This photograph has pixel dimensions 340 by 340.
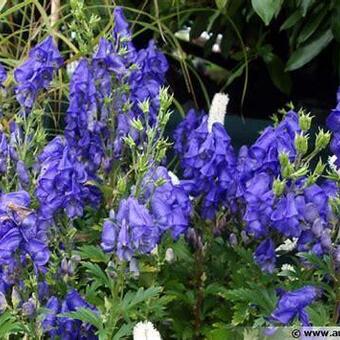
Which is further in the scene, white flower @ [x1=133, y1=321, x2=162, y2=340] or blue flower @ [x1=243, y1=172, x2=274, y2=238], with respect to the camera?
blue flower @ [x1=243, y1=172, x2=274, y2=238]

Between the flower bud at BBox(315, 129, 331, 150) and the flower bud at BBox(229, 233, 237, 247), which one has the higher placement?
the flower bud at BBox(315, 129, 331, 150)

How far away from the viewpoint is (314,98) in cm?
329

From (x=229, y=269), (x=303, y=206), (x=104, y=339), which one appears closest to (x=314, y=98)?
(x=229, y=269)

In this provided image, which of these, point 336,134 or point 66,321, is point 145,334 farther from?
point 336,134

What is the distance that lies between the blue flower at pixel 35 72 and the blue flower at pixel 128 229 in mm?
526

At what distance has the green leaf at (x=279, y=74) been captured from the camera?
2.82 meters

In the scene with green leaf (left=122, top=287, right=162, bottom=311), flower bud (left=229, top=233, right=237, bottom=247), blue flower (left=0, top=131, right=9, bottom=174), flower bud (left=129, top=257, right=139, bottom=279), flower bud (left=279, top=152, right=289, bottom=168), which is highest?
flower bud (left=279, top=152, right=289, bottom=168)

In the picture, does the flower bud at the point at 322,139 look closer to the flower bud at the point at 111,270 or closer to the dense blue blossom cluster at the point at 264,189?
the dense blue blossom cluster at the point at 264,189

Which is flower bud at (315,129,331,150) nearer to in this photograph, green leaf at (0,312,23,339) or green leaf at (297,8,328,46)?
green leaf at (0,312,23,339)

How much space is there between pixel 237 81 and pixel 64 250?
1.86 metres

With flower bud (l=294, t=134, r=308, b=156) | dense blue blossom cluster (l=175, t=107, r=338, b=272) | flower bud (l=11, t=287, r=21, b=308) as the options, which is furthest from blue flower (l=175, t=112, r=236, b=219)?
flower bud (l=11, t=287, r=21, b=308)

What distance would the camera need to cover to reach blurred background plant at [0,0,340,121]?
7.45 ft

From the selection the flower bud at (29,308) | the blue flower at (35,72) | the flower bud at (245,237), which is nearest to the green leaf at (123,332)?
the flower bud at (29,308)

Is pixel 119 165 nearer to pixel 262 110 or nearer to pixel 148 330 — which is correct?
pixel 148 330
